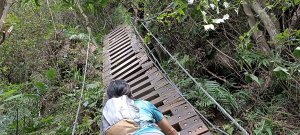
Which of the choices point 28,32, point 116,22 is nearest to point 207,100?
point 28,32

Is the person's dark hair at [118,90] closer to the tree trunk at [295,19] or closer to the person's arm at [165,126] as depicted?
the person's arm at [165,126]

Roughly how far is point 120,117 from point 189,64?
2777 mm

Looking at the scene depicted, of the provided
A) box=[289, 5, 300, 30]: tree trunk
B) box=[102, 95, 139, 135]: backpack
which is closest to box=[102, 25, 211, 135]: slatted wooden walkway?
box=[102, 95, 139, 135]: backpack

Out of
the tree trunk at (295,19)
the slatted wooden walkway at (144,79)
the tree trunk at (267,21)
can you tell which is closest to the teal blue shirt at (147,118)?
the slatted wooden walkway at (144,79)

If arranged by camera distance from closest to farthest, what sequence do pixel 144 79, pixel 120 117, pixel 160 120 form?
pixel 120 117, pixel 160 120, pixel 144 79

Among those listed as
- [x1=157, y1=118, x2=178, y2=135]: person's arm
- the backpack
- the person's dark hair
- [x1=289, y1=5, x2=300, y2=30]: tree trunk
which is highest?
the person's dark hair

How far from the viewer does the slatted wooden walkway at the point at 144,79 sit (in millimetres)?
3881

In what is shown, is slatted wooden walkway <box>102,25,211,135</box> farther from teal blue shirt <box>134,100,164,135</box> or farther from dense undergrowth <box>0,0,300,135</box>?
teal blue shirt <box>134,100,164,135</box>

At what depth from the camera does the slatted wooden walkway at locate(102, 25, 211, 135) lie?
153 inches

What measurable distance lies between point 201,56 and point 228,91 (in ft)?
2.88

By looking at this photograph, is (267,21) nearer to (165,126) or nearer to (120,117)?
(165,126)

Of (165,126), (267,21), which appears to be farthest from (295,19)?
(165,126)

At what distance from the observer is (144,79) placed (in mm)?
5598

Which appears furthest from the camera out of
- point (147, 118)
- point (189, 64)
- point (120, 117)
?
point (189, 64)
